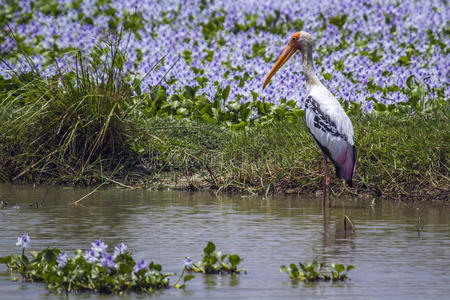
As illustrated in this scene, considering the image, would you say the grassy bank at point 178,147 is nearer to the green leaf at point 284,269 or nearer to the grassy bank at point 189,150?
the grassy bank at point 189,150

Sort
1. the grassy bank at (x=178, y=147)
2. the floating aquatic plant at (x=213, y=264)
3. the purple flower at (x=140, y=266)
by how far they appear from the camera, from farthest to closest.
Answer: the grassy bank at (x=178, y=147) → the floating aquatic plant at (x=213, y=264) → the purple flower at (x=140, y=266)

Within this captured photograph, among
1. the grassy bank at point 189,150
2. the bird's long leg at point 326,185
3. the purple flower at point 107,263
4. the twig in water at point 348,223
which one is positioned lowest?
the purple flower at point 107,263

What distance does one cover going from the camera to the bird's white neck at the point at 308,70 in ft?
30.9

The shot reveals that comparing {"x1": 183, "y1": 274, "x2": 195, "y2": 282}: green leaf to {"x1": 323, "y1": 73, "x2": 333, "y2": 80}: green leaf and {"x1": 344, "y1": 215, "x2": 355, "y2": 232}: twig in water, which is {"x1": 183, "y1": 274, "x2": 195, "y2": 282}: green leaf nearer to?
{"x1": 344, "y1": 215, "x2": 355, "y2": 232}: twig in water

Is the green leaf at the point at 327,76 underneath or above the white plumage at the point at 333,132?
above

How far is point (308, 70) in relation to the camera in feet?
31.3

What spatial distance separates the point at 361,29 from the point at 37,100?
9.18 m

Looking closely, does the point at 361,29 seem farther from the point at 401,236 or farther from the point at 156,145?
the point at 401,236

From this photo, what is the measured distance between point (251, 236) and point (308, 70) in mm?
3246

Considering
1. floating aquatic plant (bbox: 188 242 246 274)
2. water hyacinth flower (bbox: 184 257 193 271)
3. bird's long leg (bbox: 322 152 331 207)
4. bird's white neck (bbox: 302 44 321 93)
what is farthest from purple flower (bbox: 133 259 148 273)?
bird's white neck (bbox: 302 44 321 93)

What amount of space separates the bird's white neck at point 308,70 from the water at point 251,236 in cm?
118

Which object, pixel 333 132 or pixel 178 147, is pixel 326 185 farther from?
pixel 178 147

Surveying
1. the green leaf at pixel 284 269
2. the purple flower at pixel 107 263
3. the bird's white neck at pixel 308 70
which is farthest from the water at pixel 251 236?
the bird's white neck at pixel 308 70

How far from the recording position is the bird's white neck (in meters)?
9.41
